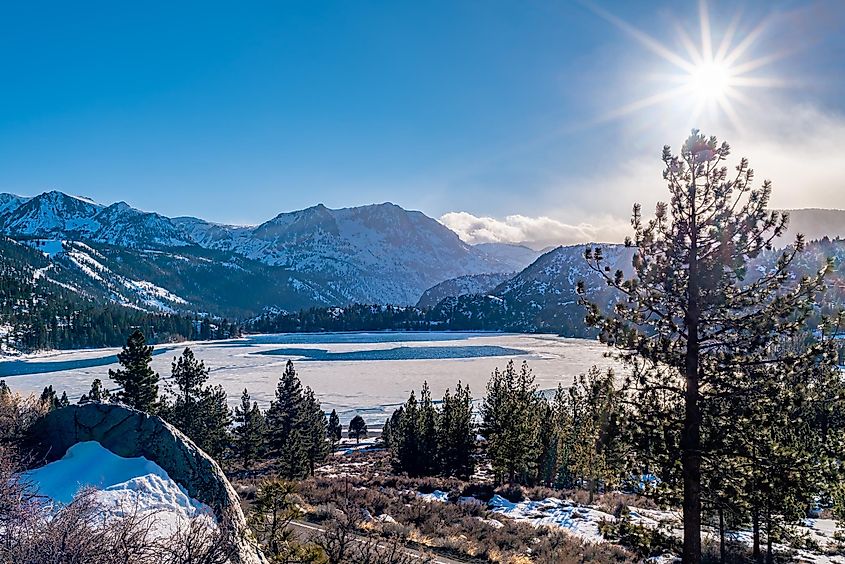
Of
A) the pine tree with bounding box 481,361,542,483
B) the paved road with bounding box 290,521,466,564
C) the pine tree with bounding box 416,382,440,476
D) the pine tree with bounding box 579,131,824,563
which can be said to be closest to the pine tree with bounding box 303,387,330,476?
the pine tree with bounding box 416,382,440,476

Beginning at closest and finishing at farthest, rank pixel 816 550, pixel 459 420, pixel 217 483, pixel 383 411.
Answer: pixel 217 483 < pixel 816 550 < pixel 459 420 < pixel 383 411

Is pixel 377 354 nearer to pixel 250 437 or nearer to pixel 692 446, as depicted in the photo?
pixel 250 437

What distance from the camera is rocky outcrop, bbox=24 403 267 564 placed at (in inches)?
454

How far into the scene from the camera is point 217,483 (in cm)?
1176

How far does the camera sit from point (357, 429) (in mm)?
65500

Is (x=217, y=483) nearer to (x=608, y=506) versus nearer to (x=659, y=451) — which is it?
(x=659, y=451)

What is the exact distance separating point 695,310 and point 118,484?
12404 millimetres

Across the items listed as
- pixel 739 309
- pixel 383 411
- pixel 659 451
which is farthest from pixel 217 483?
pixel 383 411

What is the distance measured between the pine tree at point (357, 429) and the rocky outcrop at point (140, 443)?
5416 centimetres

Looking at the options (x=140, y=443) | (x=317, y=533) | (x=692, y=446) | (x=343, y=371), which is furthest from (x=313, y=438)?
(x=343, y=371)

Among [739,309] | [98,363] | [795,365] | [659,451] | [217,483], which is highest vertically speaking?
[739,309]

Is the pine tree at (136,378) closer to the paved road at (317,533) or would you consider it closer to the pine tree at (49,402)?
the pine tree at (49,402)

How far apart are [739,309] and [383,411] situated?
215ft

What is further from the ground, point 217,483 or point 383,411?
point 217,483
